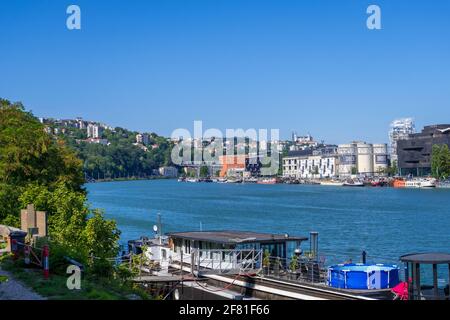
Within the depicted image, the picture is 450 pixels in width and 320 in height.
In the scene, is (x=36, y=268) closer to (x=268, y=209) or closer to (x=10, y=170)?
(x=10, y=170)

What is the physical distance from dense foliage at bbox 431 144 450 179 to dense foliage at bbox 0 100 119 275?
378 ft

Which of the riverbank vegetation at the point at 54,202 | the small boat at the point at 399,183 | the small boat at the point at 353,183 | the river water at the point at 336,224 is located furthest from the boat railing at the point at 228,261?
the small boat at the point at 353,183

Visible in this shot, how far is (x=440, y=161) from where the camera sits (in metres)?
147

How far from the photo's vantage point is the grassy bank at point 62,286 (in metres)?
13.3

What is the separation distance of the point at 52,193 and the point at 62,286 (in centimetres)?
2000

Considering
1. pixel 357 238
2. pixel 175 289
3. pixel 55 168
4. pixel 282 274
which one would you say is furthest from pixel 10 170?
pixel 357 238

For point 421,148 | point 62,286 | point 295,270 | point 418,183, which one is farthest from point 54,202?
point 421,148

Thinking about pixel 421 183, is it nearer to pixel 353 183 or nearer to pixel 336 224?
pixel 353 183

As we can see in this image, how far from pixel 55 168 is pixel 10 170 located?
3.14 metres

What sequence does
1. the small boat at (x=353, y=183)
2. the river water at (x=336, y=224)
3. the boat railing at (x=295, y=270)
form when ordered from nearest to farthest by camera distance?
1. the boat railing at (x=295, y=270)
2. the river water at (x=336, y=224)
3. the small boat at (x=353, y=183)

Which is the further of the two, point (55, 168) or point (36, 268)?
point (55, 168)

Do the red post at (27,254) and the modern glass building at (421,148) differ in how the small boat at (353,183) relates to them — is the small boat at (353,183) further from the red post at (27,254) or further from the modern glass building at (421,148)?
the red post at (27,254)
